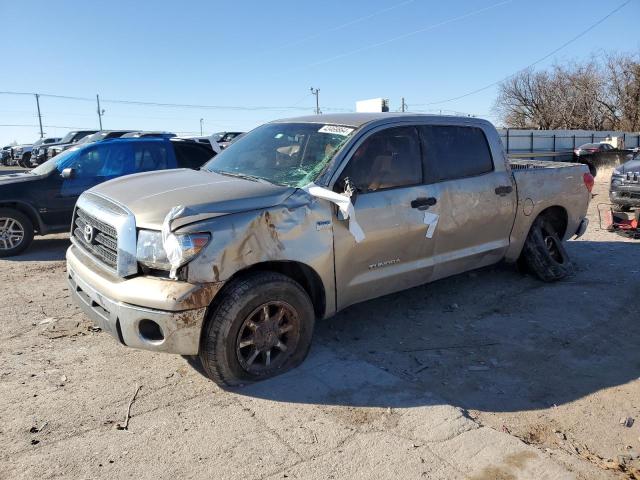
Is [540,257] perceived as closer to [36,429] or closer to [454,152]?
[454,152]

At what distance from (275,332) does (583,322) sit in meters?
3.04

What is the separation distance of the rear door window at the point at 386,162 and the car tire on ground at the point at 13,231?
240 inches

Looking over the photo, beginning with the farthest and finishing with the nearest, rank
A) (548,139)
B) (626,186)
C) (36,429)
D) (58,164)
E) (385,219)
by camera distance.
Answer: (548,139) → (626,186) → (58,164) → (385,219) → (36,429)

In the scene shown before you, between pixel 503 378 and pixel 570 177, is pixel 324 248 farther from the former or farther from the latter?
pixel 570 177

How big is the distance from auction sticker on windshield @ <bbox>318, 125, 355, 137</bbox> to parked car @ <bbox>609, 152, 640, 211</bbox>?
828 cm

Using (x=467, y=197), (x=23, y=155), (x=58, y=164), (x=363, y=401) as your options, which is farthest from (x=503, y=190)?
(x=23, y=155)

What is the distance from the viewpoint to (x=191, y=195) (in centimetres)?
359

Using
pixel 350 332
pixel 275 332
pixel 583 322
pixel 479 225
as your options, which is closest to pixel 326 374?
pixel 275 332

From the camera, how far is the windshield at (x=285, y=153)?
408cm

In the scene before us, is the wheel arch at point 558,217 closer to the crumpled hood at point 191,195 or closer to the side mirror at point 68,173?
the crumpled hood at point 191,195

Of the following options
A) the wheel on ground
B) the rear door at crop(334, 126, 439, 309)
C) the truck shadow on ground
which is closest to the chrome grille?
the truck shadow on ground

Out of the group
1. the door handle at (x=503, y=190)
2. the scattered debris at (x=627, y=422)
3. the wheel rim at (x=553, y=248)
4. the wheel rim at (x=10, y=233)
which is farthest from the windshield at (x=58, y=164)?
the scattered debris at (x=627, y=422)

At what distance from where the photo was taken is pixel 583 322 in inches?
193

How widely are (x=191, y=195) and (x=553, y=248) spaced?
461 cm
